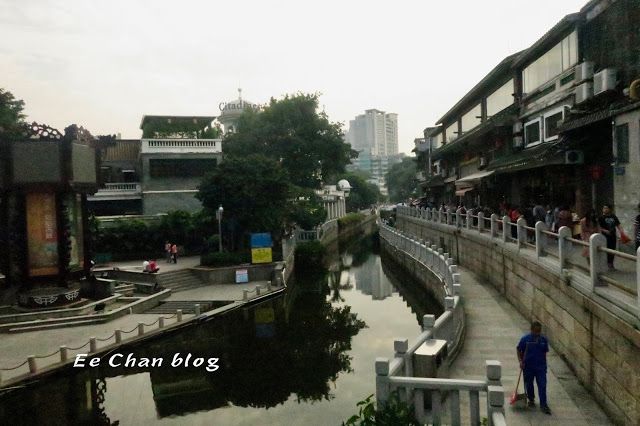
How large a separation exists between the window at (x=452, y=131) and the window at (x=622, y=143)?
92.9 feet

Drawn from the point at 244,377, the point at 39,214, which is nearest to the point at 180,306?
the point at 39,214

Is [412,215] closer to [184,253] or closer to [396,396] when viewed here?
[184,253]

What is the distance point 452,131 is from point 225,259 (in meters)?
25.6

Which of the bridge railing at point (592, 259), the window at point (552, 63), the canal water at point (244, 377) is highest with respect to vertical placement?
the window at point (552, 63)

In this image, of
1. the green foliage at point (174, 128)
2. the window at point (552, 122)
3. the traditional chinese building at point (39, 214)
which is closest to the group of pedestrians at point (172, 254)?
the traditional chinese building at point (39, 214)

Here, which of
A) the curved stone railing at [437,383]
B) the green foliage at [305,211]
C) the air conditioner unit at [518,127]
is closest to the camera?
the curved stone railing at [437,383]

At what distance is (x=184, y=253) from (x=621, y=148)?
30484 millimetres

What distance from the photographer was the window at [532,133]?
22836 millimetres

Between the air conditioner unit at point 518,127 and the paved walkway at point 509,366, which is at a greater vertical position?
the air conditioner unit at point 518,127

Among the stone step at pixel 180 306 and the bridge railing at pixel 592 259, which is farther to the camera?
the stone step at pixel 180 306

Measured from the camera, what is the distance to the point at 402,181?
104750mm

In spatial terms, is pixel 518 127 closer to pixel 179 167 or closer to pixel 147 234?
pixel 147 234

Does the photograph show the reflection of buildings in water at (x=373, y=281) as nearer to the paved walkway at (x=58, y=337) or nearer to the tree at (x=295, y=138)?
the paved walkway at (x=58, y=337)

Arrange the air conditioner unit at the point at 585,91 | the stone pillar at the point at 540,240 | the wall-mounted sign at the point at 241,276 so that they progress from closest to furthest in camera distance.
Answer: the stone pillar at the point at 540,240 → the air conditioner unit at the point at 585,91 → the wall-mounted sign at the point at 241,276
